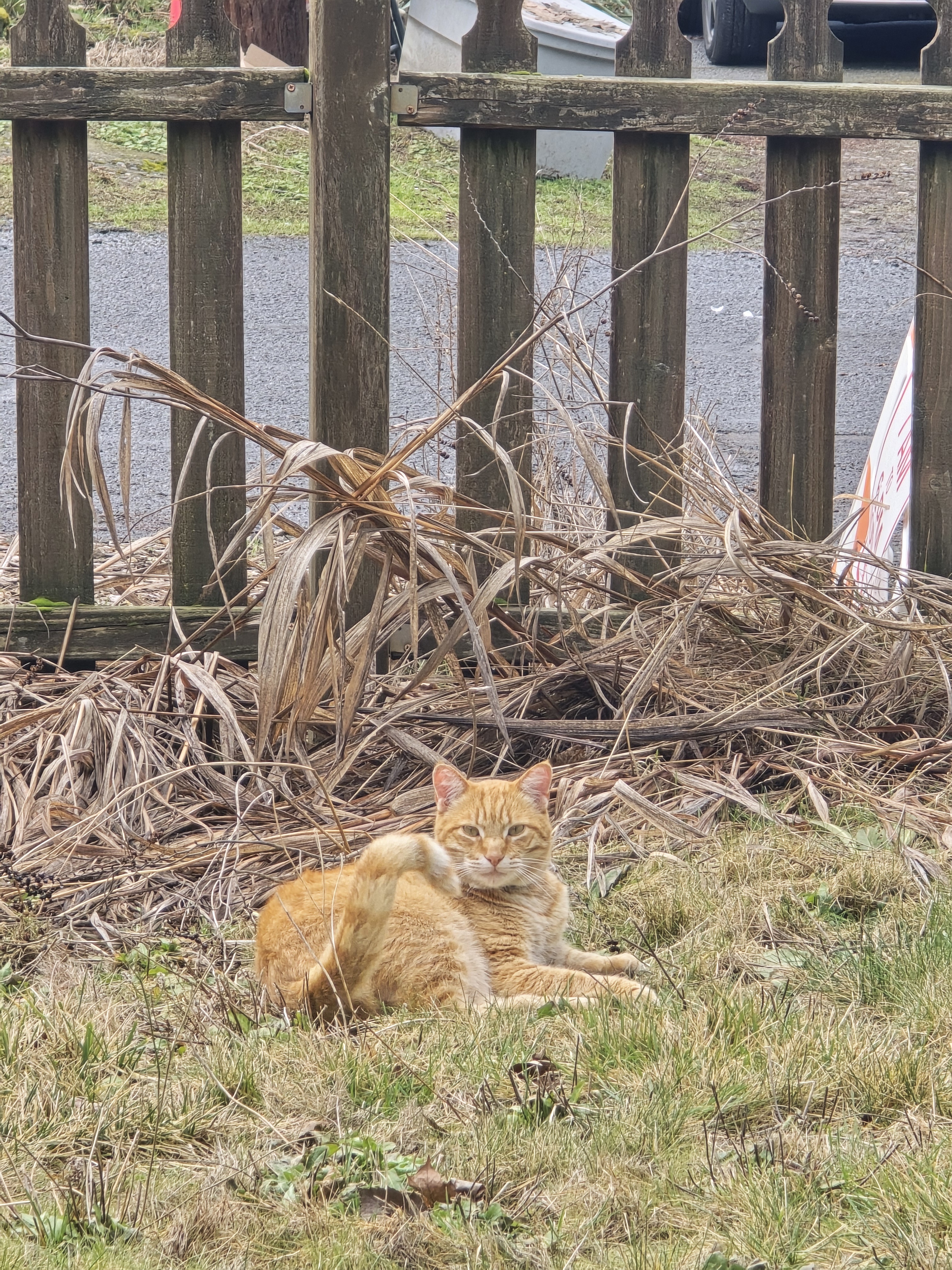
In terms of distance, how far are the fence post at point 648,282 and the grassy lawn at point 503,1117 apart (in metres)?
1.58

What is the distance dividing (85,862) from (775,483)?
212 centimetres

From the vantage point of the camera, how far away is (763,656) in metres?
3.83

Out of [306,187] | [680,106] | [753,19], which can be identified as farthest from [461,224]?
[306,187]

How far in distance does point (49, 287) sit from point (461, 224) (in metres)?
1.06

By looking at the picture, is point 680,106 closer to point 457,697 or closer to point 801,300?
point 801,300

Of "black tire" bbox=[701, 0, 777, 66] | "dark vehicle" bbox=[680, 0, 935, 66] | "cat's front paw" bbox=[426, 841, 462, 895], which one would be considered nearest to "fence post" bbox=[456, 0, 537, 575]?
"cat's front paw" bbox=[426, 841, 462, 895]

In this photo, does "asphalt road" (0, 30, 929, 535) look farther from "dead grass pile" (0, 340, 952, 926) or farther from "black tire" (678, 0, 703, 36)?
"dead grass pile" (0, 340, 952, 926)

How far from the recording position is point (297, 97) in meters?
3.47

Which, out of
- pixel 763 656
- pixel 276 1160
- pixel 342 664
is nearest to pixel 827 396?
pixel 763 656

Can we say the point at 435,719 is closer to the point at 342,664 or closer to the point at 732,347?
the point at 342,664

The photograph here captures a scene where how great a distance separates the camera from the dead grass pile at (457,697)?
9.96ft

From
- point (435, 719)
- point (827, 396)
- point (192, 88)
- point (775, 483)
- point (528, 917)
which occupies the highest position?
point (192, 88)

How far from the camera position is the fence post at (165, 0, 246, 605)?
3.48m

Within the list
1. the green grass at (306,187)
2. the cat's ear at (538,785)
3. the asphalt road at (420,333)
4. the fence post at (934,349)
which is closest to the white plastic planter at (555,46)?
the green grass at (306,187)
